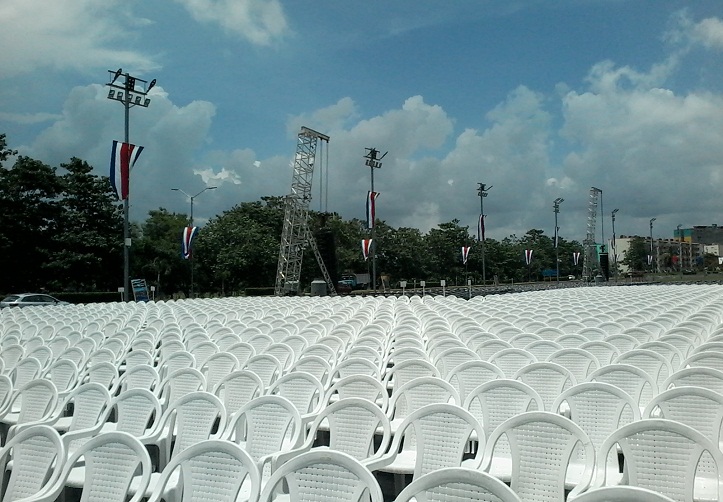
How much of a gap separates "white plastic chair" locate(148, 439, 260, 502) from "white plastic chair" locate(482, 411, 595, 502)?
1710 millimetres

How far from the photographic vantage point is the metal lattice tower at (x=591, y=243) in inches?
2844

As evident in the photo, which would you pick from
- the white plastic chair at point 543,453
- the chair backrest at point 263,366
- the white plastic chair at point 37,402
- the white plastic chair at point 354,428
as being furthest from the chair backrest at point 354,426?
the white plastic chair at point 37,402

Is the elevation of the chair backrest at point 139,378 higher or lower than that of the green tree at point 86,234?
lower

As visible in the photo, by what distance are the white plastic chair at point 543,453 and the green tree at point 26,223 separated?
40712 millimetres

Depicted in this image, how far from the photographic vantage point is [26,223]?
3959cm

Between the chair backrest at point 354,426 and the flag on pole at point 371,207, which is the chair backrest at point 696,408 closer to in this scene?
the chair backrest at point 354,426

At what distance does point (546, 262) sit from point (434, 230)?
4006cm

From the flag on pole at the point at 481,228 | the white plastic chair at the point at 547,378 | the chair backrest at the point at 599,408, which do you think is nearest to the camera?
the chair backrest at the point at 599,408

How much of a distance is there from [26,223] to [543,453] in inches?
1672

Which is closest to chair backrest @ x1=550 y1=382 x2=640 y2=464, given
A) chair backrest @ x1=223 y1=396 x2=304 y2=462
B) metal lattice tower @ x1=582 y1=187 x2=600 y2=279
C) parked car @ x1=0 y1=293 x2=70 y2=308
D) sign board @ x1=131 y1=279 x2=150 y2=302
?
chair backrest @ x1=223 y1=396 x2=304 y2=462

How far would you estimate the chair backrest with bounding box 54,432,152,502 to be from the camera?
366 centimetres

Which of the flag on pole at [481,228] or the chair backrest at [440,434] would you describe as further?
the flag on pole at [481,228]

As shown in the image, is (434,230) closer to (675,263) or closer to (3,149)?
(3,149)

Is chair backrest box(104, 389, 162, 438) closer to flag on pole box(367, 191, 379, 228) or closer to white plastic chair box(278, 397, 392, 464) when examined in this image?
white plastic chair box(278, 397, 392, 464)
